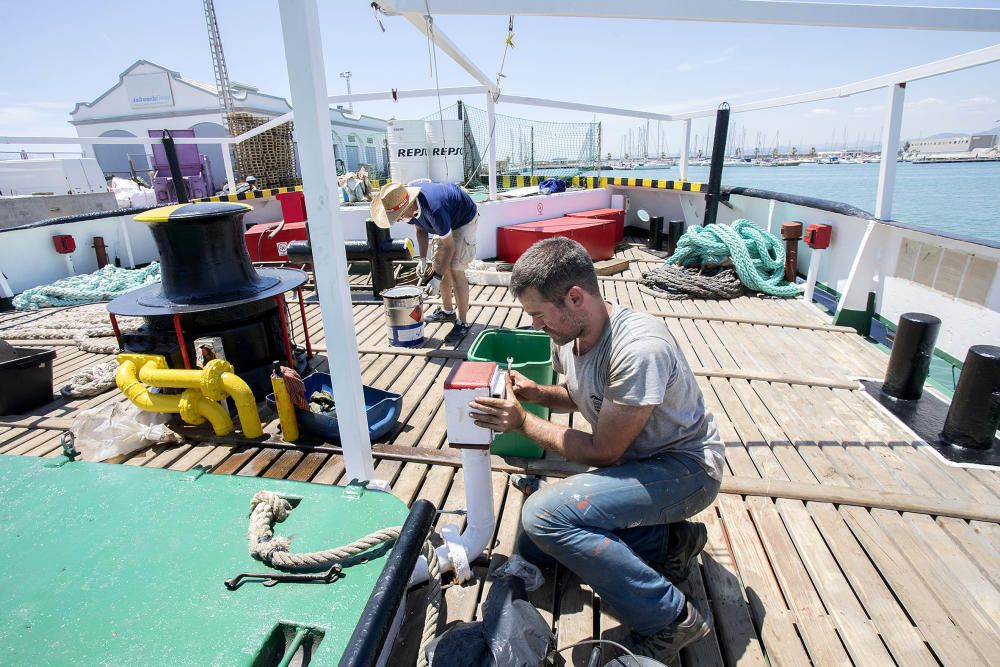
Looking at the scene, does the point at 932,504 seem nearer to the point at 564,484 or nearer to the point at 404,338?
the point at 564,484

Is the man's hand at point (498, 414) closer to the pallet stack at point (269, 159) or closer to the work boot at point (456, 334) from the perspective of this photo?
the work boot at point (456, 334)

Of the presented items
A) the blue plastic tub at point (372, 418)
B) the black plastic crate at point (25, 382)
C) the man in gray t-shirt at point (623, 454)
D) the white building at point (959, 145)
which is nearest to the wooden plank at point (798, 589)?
the man in gray t-shirt at point (623, 454)

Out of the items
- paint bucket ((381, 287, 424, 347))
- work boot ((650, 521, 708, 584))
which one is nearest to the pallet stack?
paint bucket ((381, 287, 424, 347))

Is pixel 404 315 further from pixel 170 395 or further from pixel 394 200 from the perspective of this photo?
pixel 170 395

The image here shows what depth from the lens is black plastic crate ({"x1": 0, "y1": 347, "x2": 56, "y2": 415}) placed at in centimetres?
344

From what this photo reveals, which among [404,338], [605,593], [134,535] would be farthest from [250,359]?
[605,593]

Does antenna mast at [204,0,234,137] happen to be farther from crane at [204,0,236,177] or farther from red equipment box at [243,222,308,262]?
red equipment box at [243,222,308,262]

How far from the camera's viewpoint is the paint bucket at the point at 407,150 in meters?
9.84

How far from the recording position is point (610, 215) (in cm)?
862

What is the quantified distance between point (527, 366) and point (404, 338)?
6.65ft

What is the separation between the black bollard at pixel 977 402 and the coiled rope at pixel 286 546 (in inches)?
117

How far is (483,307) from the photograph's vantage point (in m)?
5.59

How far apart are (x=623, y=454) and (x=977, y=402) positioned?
2.31 meters

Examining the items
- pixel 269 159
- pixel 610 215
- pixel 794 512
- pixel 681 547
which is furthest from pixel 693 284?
pixel 269 159
